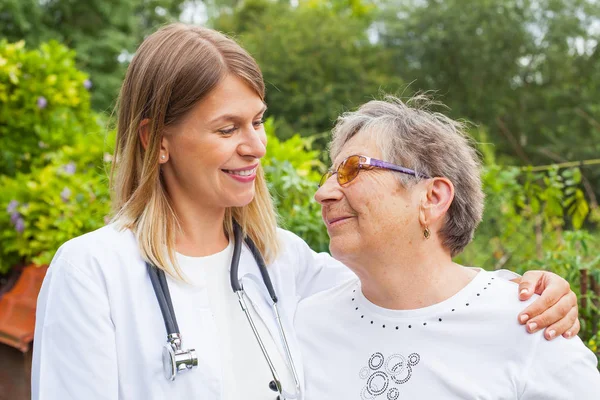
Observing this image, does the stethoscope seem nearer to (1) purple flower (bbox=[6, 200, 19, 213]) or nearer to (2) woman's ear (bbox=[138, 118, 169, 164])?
(2) woman's ear (bbox=[138, 118, 169, 164])

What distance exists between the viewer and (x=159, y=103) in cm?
225

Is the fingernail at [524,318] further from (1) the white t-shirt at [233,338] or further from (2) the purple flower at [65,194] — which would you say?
(2) the purple flower at [65,194]

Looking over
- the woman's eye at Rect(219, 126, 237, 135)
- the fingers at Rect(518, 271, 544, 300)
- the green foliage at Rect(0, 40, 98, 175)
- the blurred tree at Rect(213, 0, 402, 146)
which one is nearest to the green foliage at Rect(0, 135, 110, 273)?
the green foliage at Rect(0, 40, 98, 175)

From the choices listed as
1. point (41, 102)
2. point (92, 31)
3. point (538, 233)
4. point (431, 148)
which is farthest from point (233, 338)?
point (92, 31)

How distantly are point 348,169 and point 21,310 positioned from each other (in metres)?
3.06

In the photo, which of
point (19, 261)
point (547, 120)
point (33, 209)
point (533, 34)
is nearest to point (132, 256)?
point (33, 209)

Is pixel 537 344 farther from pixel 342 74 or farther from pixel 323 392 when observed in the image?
pixel 342 74

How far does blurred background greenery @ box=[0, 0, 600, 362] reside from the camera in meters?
4.57

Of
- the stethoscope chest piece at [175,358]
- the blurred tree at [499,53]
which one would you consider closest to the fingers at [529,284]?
the stethoscope chest piece at [175,358]

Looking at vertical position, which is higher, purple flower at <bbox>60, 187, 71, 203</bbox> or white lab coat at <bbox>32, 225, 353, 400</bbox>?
purple flower at <bbox>60, 187, 71, 203</bbox>

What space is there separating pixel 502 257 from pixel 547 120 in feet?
78.3

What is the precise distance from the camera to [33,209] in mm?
4891

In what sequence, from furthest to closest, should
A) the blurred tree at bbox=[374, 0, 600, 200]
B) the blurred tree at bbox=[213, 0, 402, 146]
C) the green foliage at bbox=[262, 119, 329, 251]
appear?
the blurred tree at bbox=[374, 0, 600, 200] < the blurred tree at bbox=[213, 0, 402, 146] < the green foliage at bbox=[262, 119, 329, 251]

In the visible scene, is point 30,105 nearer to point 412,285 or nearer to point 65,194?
point 65,194
